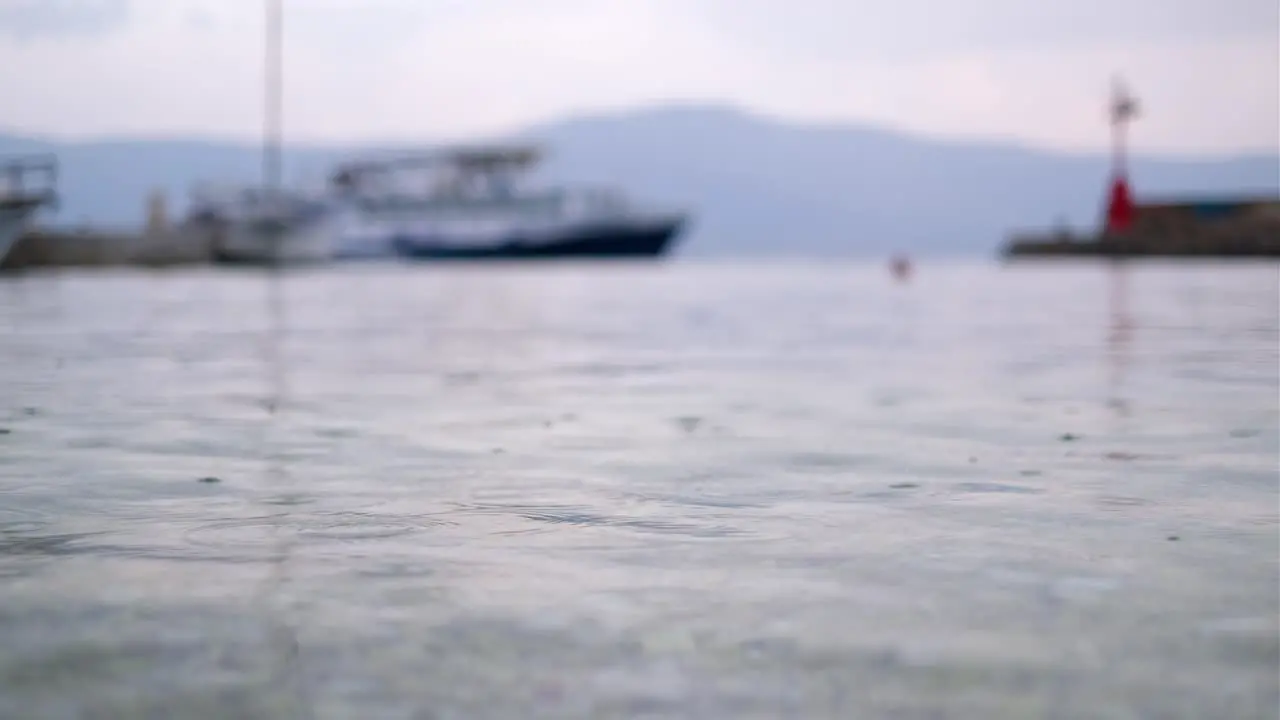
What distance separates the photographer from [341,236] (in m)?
78.8

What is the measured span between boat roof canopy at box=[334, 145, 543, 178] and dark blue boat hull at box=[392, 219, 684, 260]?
484cm

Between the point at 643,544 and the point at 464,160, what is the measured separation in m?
75.3

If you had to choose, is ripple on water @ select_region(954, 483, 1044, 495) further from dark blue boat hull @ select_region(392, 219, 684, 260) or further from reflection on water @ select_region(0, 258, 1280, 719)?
dark blue boat hull @ select_region(392, 219, 684, 260)

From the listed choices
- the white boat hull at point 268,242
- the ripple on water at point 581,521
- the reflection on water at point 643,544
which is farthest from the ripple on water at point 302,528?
the white boat hull at point 268,242

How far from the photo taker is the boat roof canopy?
7638cm

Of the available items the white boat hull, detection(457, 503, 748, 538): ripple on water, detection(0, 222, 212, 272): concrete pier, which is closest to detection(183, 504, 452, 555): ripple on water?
detection(457, 503, 748, 538): ripple on water

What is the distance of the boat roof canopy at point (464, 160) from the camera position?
76.4 metres

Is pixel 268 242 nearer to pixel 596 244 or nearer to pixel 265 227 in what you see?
pixel 265 227

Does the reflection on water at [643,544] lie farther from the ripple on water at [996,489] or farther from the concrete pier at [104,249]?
the concrete pier at [104,249]

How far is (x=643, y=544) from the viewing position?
375 centimetres

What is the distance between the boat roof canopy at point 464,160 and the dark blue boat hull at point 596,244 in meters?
4.84

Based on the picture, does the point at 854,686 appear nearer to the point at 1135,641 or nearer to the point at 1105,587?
the point at 1135,641

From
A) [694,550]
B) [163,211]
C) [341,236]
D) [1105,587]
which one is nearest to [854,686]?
[1105,587]

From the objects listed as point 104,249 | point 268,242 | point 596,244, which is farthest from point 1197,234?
point 104,249
